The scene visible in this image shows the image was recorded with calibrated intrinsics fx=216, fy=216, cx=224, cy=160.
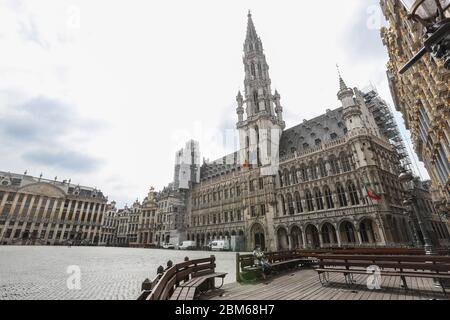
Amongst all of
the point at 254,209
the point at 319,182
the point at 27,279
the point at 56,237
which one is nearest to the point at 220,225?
the point at 254,209

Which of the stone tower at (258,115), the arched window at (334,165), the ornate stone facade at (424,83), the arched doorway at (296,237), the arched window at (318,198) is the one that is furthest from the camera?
the stone tower at (258,115)

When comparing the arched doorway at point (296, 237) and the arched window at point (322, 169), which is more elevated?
the arched window at point (322, 169)

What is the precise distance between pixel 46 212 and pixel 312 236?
245 feet

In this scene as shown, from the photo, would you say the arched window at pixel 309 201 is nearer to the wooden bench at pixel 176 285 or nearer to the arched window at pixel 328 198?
the arched window at pixel 328 198

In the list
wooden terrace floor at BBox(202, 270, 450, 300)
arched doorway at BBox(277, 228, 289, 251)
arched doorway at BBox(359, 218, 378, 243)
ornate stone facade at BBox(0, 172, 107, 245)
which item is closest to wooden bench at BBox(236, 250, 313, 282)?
wooden terrace floor at BBox(202, 270, 450, 300)

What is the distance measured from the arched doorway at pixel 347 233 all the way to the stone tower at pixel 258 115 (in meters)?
13.2

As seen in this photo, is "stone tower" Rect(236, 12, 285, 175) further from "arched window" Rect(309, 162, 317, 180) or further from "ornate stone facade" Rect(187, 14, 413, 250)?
"arched window" Rect(309, 162, 317, 180)

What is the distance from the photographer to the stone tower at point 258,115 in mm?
40812

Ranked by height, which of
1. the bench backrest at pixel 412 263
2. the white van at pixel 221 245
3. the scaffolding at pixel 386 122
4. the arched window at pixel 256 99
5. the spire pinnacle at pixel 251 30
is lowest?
the bench backrest at pixel 412 263

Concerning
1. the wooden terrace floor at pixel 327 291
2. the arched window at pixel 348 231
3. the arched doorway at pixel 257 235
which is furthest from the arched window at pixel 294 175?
the wooden terrace floor at pixel 327 291

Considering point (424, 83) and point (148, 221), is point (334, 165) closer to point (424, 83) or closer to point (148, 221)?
point (424, 83)

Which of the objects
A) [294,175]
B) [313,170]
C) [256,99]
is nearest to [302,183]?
[294,175]
